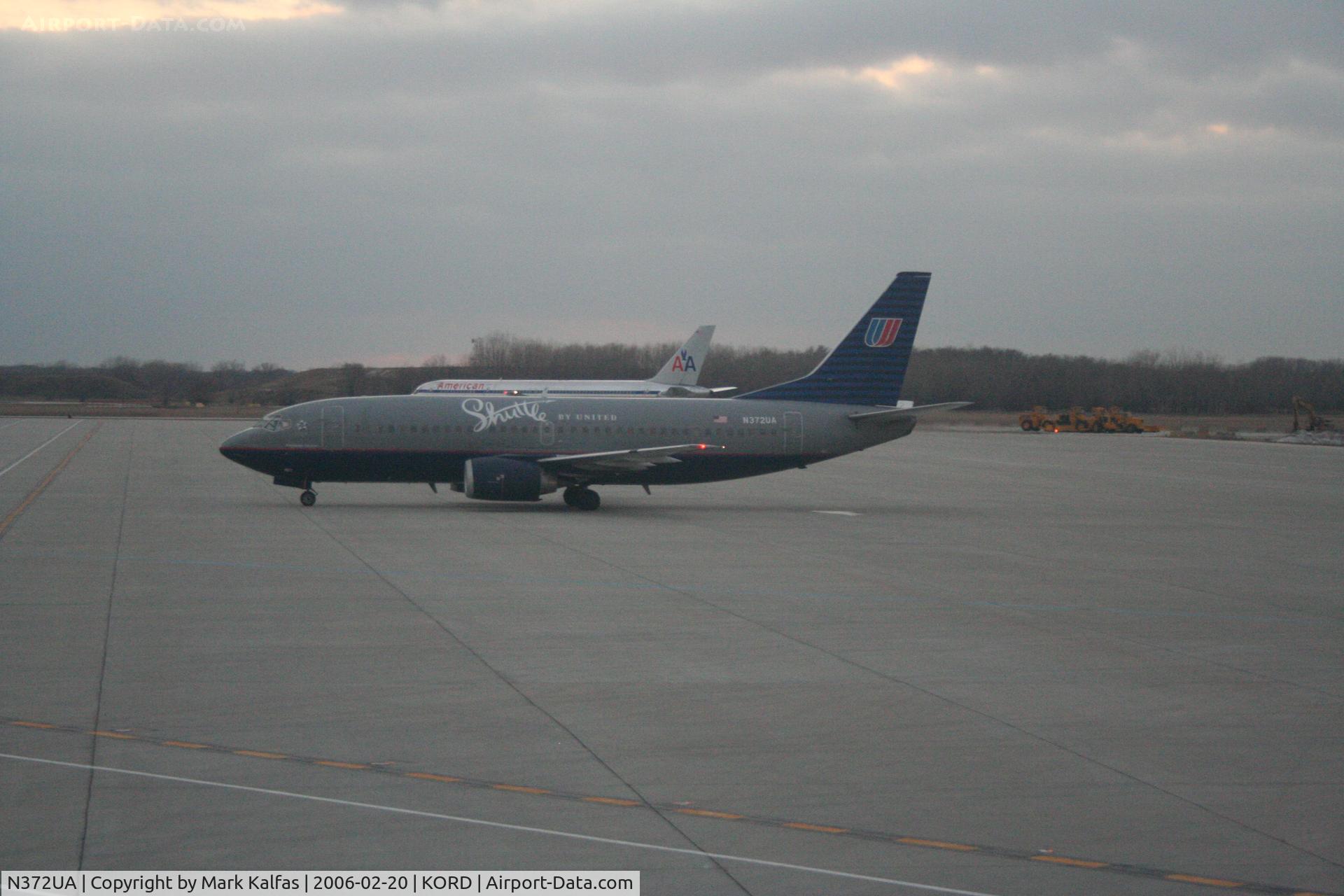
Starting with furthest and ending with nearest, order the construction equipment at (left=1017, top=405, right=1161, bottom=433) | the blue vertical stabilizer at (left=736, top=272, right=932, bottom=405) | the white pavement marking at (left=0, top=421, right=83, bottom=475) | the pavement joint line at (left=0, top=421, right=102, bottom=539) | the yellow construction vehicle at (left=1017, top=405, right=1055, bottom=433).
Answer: the yellow construction vehicle at (left=1017, top=405, right=1055, bottom=433), the construction equipment at (left=1017, top=405, right=1161, bottom=433), the white pavement marking at (left=0, top=421, right=83, bottom=475), the blue vertical stabilizer at (left=736, top=272, right=932, bottom=405), the pavement joint line at (left=0, top=421, right=102, bottom=539)

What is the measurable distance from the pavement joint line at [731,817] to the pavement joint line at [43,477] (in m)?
19.5

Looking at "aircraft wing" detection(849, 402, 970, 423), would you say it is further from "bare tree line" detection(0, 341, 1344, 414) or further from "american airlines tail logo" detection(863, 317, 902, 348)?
"bare tree line" detection(0, 341, 1344, 414)

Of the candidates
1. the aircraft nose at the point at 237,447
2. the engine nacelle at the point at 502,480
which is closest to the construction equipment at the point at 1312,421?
the engine nacelle at the point at 502,480

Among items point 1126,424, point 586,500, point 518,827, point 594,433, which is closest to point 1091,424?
point 1126,424

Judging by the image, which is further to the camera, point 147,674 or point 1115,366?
point 1115,366

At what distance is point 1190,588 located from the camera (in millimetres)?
23453

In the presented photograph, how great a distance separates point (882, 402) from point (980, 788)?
29245mm

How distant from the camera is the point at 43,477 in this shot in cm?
4622

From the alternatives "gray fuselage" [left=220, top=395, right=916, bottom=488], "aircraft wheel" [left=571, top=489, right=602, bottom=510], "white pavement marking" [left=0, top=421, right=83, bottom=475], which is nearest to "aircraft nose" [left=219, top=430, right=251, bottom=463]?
"gray fuselage" [left=220, top=395, right=916, bottom=488]

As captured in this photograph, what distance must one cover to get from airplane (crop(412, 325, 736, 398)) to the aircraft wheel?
48514mm

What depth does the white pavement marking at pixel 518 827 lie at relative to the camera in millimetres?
8445

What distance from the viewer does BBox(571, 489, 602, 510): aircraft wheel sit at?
3744 centimetres

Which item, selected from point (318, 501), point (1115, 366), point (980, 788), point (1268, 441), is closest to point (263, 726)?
point (980, 788)

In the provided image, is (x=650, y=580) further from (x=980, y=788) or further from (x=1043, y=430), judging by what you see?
(x=1043, y=430)
